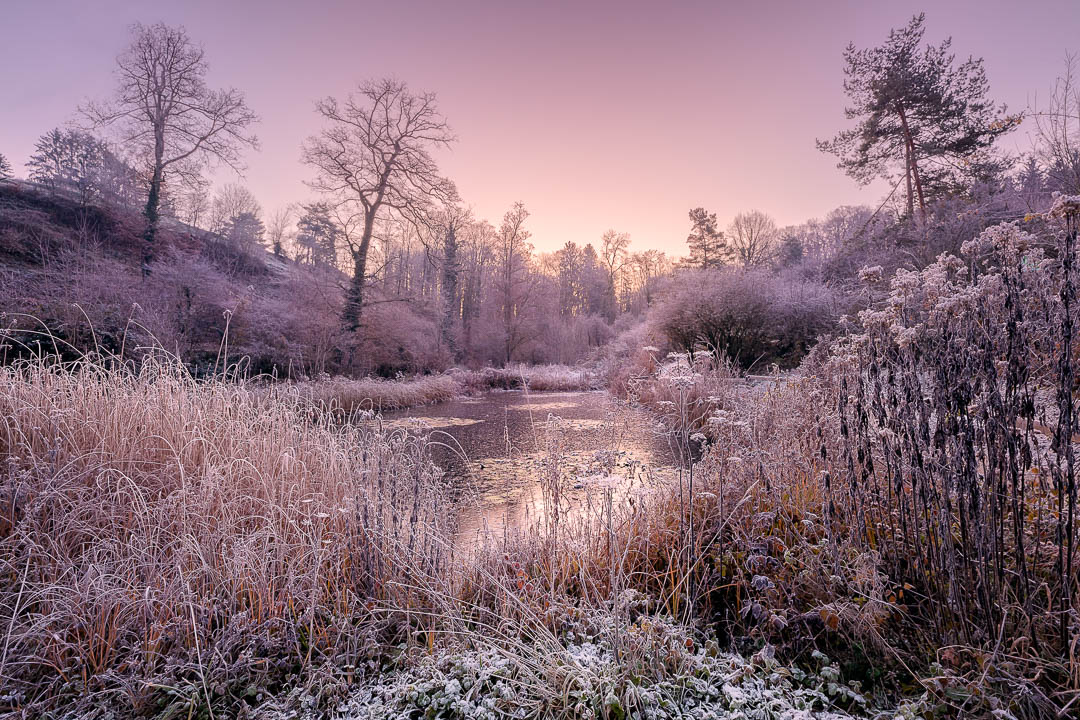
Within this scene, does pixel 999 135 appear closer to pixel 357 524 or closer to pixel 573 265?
pixel 357 524

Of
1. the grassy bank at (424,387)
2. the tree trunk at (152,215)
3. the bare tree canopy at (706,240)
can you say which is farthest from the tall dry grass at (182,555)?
the bare tree canopy at (706,240)

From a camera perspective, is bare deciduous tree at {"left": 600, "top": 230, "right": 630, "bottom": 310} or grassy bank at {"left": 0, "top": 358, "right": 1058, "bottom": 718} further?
bare deciduous tree at {"left": 600, "top": 230, "right": 630, "bottom": 310}

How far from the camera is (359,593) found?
7.44 feet

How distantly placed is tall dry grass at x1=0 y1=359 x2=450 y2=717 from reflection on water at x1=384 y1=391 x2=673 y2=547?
2.18 ft

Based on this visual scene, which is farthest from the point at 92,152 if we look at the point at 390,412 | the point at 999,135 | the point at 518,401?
the point at 999,135

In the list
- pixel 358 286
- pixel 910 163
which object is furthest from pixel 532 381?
pixel 910 163

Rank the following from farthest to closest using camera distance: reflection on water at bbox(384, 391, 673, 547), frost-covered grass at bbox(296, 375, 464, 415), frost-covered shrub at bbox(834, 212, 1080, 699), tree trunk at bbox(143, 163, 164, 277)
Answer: tree trunk at bbox(143, 163, 164, 277)
frost-covered grass at bbox(296, 375, 464, 415)
reflection on water at bbox(384, 391, 673, 547)
frost-covered shrub at bbox(834, 212, 1080, 699)

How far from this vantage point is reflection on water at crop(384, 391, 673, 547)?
2.94 meters

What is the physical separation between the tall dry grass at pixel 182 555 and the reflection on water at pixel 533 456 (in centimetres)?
67

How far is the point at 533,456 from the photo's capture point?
6141 mm

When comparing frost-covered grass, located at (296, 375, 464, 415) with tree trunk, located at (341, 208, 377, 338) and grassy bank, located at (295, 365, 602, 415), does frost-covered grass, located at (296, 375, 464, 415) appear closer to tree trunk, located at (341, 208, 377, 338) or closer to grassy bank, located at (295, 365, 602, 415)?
grassy bank, located at (295, 365, 602, 415)

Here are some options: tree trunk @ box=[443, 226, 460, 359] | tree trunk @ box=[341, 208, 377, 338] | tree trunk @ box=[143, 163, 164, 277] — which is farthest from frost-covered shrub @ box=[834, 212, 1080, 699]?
tree trunk @ box=[143, 163, 164, 277]

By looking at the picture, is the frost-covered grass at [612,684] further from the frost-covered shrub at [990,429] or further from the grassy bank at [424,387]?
the grassy bank at [424,387]

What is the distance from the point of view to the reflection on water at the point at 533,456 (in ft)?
9.65
